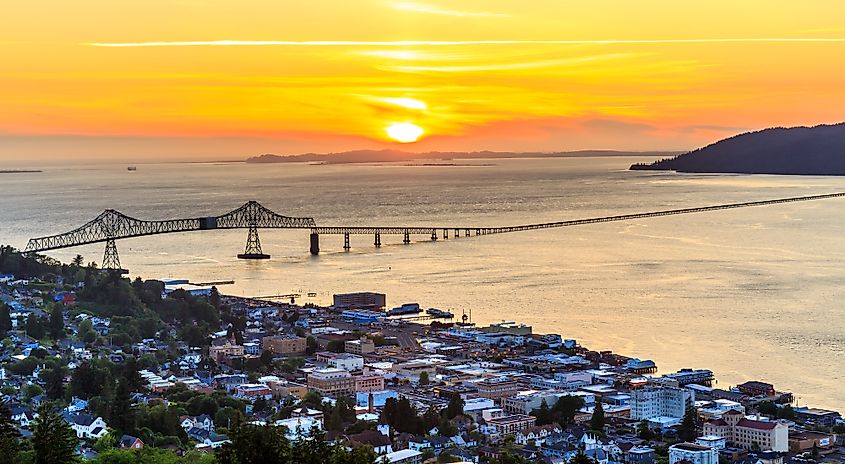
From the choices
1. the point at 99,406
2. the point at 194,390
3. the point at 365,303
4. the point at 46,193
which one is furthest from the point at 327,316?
the point at 46,193

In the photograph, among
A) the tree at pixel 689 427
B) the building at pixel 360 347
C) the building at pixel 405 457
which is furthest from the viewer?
the building at pixel 360 347

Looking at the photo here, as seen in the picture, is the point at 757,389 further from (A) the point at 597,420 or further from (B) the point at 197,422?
(B) the point at 197,422

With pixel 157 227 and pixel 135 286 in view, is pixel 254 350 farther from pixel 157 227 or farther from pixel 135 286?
pixel 157 227

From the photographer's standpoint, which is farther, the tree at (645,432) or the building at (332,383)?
the building at (332,383)

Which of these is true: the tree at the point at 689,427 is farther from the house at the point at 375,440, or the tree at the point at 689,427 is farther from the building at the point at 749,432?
the house at the point at 375,440

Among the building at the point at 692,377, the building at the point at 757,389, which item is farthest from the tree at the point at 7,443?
the building at the point at 757,389

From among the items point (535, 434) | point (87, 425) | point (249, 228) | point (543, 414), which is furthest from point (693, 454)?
point (249, 228)

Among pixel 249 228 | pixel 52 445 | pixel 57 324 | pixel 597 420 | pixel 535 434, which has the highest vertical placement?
pixel 52 445
